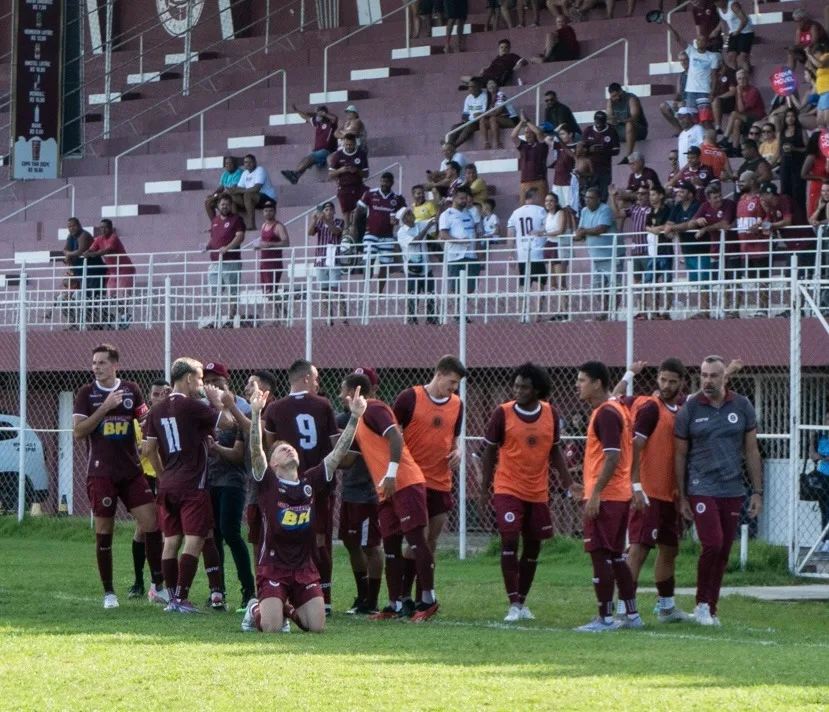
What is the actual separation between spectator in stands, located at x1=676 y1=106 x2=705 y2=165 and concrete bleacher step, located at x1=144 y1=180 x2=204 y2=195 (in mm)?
9913

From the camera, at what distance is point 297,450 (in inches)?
506

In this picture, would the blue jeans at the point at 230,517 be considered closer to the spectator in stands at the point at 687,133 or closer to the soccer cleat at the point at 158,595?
the soccer cleat at the point at 158,595

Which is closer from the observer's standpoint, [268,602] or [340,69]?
[268,602]

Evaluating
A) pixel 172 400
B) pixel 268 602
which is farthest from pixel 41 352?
pixel 268 602

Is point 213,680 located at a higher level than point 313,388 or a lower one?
lower

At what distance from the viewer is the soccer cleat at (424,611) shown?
1271cm

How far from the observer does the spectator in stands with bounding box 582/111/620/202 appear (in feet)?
79.7

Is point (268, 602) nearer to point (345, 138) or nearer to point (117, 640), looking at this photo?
point (117, 640)

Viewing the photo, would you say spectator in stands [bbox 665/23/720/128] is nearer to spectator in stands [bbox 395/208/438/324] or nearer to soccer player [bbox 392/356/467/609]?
spectator in stands [bbox 395/208/438/324]

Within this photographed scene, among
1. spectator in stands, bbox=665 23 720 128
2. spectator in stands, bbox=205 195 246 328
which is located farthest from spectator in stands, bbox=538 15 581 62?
spectator in stands, bbox=205 195 246 328

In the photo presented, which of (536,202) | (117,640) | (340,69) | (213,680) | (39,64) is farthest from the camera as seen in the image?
(340,69)

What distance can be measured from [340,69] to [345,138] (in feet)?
21.9

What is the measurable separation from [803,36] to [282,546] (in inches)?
629

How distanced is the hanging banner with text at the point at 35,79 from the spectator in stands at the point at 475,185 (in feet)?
30.5
